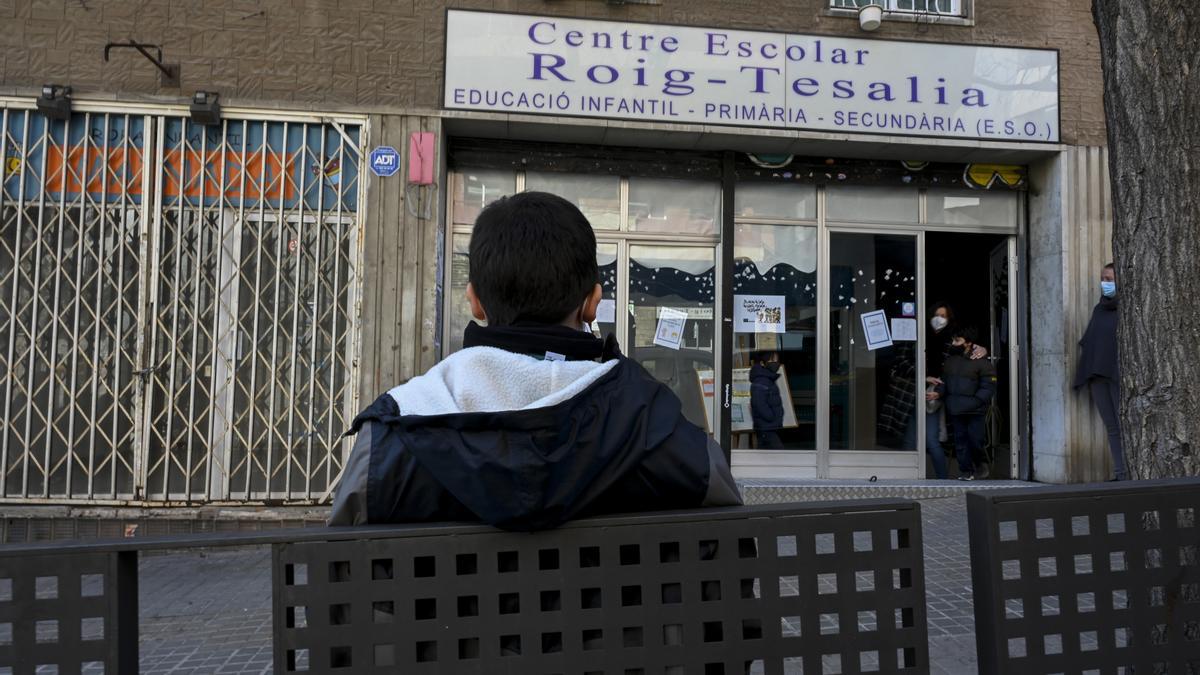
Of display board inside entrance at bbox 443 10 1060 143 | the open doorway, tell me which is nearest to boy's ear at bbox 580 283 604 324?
display board inside entrance at bbox 443 10 1060 143

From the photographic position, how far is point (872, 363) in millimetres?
8211

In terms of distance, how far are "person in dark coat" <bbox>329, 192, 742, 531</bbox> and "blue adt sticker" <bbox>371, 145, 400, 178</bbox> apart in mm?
5556

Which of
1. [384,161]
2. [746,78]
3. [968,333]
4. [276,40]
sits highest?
[276,40]

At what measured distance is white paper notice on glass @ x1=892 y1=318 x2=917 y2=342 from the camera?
8227 mm

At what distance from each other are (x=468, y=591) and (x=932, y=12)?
312 inches

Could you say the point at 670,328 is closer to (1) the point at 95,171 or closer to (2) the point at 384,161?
(2) the point at 384,161

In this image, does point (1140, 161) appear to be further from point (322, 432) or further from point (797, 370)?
point (322, 432)

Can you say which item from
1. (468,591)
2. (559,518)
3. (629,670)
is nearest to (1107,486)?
(629,670)

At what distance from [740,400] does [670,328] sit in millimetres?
997

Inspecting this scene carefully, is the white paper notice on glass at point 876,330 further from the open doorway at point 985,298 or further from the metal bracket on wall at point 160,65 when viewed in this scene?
the metal bracket on wall at point 160,65

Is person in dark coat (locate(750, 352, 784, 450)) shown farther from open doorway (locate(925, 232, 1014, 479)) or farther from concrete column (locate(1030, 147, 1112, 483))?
concrete column (locate(1030, 147, 1112, 483))

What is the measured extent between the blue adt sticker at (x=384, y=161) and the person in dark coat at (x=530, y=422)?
5.56 m

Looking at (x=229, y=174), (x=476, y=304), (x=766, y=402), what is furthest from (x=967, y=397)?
(x=476, y=304)

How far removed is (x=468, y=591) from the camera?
1643 mm
